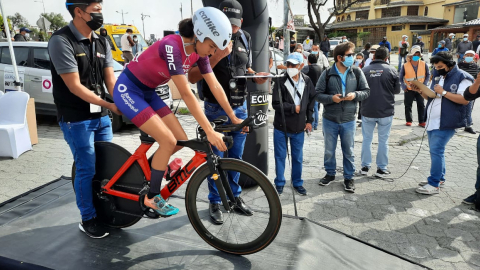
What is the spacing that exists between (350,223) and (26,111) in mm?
5657

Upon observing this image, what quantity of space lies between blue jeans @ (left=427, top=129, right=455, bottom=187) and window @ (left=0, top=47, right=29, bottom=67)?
8.21 m

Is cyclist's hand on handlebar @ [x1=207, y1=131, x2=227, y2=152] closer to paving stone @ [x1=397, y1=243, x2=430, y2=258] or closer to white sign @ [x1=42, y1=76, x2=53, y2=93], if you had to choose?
paving stone @ [x1=397, y1=243, x2=430, y2=258]

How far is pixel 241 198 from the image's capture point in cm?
321

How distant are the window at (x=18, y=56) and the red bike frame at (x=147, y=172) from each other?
20.6 ft

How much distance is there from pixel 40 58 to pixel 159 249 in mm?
6635

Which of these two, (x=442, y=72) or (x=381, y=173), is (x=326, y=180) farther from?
(x=442, y=72)

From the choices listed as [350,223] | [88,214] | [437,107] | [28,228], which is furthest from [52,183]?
[437,107]

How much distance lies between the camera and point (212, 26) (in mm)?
2295

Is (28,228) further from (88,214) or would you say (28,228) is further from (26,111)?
(26,111)

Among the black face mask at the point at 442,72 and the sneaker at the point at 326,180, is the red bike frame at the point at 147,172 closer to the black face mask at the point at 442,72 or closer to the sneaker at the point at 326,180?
the sneaker at the point at 326,180

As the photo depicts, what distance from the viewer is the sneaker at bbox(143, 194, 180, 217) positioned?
8.71ft

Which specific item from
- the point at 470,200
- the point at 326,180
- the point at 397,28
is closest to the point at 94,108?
the point at 326,180

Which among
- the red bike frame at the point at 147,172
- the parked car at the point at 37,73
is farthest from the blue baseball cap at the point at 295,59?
the parked car at the point at 37,73

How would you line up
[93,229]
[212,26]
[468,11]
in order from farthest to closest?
1. [468,11]
2. [93,229]
3. [212,26]
